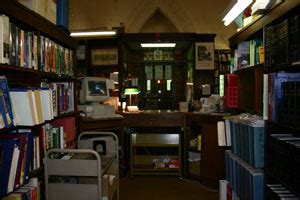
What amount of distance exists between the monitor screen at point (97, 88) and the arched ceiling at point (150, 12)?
148 inches

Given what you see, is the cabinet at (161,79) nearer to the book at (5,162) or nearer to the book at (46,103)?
the book at (46,103)

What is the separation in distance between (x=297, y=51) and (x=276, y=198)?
1035 millimetres

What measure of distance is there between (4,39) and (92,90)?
2.10m

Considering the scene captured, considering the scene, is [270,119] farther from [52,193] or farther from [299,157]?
[52,193]

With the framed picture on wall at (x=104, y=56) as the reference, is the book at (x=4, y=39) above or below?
below

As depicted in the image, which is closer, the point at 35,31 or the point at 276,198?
the point at 276,198

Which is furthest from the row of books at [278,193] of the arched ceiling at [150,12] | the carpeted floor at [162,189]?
the arched ceiling at [150,12]

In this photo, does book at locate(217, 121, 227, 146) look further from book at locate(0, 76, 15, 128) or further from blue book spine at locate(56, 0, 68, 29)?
book at locate(0, 76, 15, 128)

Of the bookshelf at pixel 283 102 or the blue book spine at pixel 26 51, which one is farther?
the blue book spine at pixel 26 51

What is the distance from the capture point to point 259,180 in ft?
7.25

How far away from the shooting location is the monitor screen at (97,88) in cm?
372

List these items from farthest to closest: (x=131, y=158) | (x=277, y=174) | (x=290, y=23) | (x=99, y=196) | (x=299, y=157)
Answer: (x=131, y=158) < (x=99, y=196) < (x=277, y=174) < (x=290, y=23) < (x=299, y=157)

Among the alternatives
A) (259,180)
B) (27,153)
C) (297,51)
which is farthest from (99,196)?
(297,51)

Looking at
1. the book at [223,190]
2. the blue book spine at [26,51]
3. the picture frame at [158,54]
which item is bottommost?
the book at [223,190]
